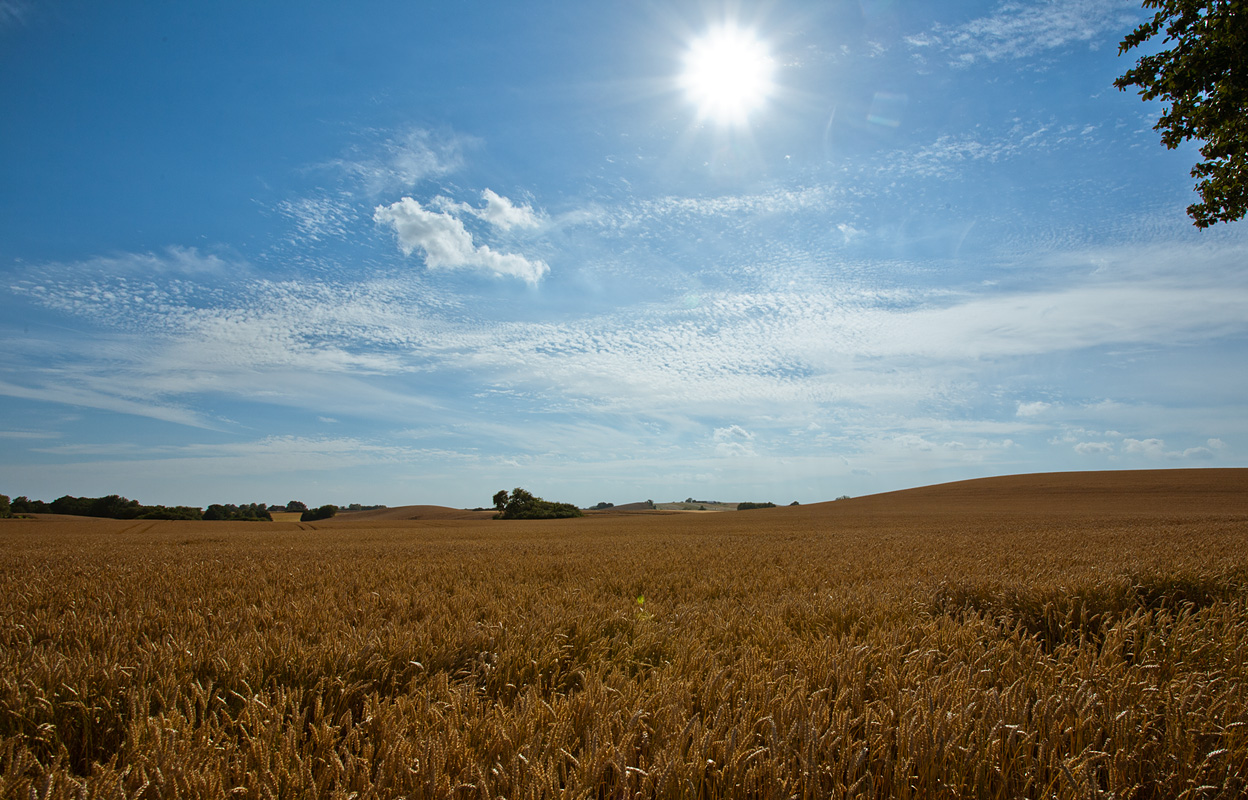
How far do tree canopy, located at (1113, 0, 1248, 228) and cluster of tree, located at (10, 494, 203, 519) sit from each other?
310 ft

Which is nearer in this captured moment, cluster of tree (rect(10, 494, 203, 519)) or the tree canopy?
the tree canopy

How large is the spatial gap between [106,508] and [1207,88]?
107m

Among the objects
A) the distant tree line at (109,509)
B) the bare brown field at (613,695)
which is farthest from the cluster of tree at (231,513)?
the bare brown field at (613,695)

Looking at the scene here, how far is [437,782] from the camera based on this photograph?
5.74 feet

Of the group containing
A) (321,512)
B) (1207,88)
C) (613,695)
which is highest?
(1207,88)

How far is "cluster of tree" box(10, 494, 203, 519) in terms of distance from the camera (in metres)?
73.0

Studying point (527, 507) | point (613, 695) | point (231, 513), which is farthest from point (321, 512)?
point (613, 695)

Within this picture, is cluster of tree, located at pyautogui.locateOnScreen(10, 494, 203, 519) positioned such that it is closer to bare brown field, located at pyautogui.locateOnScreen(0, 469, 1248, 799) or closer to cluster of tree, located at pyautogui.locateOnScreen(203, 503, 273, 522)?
cluster of tree, located at pyautogui.locateOnScreen(203, 503, 273, 522)

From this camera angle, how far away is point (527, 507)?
292 feet

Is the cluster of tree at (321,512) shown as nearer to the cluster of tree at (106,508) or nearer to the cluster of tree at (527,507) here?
the cluster of tree at (106,508)

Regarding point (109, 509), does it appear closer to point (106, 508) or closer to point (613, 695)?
point (106, 508)

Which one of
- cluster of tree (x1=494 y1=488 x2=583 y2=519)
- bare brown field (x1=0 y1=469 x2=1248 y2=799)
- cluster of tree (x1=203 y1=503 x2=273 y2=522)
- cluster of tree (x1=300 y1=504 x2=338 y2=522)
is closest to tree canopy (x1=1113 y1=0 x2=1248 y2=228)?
bare brown field (x1=0 y1=469 x2=1248 y2=799)

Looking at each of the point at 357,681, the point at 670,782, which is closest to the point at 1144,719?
the point at 670,782

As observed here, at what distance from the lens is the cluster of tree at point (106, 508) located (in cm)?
7300
